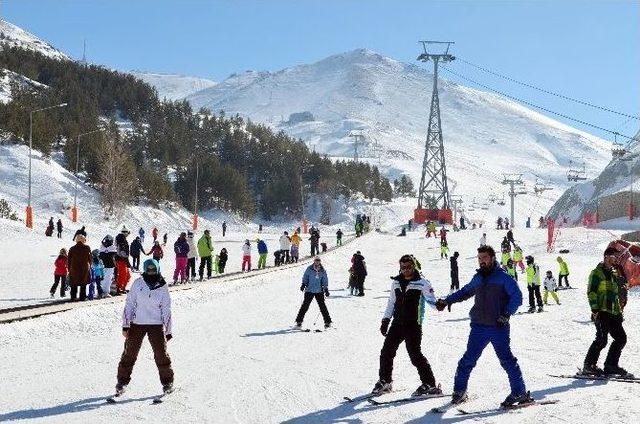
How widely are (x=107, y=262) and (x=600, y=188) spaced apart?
8332cm

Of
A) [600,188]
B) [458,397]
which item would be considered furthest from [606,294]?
[600,188]

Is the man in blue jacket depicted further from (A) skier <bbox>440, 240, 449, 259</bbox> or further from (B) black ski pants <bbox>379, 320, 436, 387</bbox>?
(A) skier <bbox>440, 240, 449, 259</bbox>

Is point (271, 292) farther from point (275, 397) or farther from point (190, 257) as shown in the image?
point (275, 397)

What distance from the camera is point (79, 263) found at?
15.1m

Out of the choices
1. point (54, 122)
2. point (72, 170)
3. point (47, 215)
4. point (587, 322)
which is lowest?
point (587, 322)

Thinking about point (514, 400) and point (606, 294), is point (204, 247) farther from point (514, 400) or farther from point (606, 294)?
point (514, 400)

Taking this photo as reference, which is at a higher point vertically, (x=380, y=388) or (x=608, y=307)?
(x=608, y=307)

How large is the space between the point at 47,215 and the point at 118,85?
2185 inches

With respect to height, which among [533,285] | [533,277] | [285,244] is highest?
[285,244]

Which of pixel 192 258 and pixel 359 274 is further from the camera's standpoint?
pixel 192 258

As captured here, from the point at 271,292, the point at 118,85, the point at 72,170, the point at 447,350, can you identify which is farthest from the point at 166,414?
the point at 118,85

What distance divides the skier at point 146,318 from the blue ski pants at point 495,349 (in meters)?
3.35

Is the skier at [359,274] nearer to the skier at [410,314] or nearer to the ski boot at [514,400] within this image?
the skier at [410,314]

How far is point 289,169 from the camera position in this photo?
4045 inches
